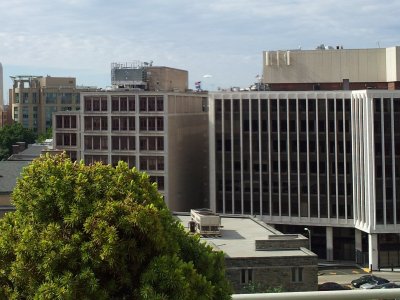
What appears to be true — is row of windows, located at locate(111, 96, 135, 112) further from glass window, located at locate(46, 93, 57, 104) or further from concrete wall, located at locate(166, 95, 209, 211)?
glass window, located at locate(46, 93, 57, 104)

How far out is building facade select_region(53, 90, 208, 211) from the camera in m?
79.8

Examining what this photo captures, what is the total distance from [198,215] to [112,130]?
32.7m

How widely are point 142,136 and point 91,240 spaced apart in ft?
239

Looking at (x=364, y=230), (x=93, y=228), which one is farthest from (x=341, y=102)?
(x=93, y=228)

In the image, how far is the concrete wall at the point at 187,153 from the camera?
80.9 m

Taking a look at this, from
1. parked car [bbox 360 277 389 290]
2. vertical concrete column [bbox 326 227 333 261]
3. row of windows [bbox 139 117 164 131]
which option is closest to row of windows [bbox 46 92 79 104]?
row of windows [bbox 139 117 164 131]

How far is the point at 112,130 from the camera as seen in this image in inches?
3226

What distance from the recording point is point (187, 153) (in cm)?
8588

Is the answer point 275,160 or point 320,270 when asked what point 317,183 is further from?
point 320,270

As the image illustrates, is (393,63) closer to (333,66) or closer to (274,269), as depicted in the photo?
(333,66)

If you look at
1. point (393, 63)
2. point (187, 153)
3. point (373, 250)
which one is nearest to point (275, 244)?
point (373, 250)

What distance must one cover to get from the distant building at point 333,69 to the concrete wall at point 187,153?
10.8 m

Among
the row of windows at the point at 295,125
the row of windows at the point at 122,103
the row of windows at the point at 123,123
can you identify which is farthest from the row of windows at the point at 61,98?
the row of windows at the point at 295,125

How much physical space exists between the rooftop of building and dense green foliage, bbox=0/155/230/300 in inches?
1570
